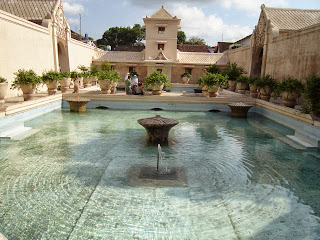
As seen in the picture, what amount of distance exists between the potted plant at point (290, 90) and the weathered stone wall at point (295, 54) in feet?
6.70

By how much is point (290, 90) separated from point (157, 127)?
6062mm

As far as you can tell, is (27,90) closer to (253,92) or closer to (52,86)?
(52,86)

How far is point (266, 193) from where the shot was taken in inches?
160

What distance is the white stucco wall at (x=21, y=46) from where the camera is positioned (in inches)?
449

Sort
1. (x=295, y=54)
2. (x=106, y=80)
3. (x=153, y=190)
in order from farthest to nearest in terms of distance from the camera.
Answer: (x=106, y=80) → (x=295, y=54) → (x=153, y=190)

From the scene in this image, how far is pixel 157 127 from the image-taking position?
21.0 feet

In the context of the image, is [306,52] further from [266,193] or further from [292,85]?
[266,193]

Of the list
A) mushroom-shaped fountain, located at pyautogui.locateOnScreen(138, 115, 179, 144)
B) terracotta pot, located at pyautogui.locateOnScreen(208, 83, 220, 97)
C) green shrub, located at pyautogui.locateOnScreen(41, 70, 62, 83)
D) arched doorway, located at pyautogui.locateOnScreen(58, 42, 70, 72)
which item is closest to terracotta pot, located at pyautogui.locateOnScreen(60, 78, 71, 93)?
green shrub, located at pyautogui.locateOnScreen(41, 70, 62, 83)

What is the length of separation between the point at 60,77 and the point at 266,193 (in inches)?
434

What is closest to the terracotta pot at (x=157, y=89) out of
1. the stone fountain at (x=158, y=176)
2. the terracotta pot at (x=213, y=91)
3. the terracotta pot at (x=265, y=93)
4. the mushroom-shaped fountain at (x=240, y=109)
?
the terracotta pot at (x=213, y=91)

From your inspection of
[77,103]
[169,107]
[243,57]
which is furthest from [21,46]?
[243,57]

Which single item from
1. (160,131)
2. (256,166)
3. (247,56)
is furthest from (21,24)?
(247,56)

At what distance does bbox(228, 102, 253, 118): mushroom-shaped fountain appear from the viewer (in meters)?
10.6

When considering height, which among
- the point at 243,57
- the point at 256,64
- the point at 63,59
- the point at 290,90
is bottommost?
the point at 290,90
